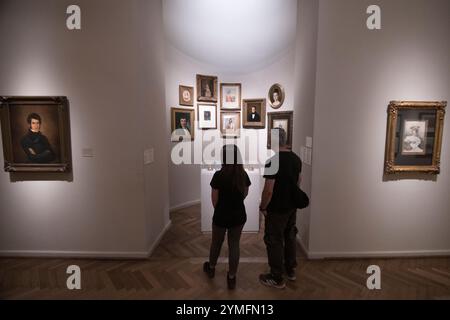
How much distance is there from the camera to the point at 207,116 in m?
5.59

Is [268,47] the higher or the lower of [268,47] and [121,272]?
the higher

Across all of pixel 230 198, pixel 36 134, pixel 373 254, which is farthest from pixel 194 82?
pixel 373 254

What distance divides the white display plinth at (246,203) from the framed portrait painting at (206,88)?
6.84 feet

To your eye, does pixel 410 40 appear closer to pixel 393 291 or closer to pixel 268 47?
pixel 268 47

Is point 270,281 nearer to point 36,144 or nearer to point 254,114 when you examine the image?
point 36,144

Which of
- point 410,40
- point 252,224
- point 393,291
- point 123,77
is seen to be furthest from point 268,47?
point 393,291

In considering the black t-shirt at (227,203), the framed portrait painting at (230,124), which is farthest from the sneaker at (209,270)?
the framed portrait painting at (230,124)

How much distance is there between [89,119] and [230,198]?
2176 millimetres

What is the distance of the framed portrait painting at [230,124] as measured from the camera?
19.0ft

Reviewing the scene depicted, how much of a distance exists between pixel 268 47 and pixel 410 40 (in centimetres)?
268

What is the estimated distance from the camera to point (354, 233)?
3217 mm

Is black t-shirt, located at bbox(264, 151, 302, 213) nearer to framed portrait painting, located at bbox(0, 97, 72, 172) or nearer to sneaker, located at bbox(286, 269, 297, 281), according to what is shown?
sneaker, located at bbox(286, 269, 297, 281)
